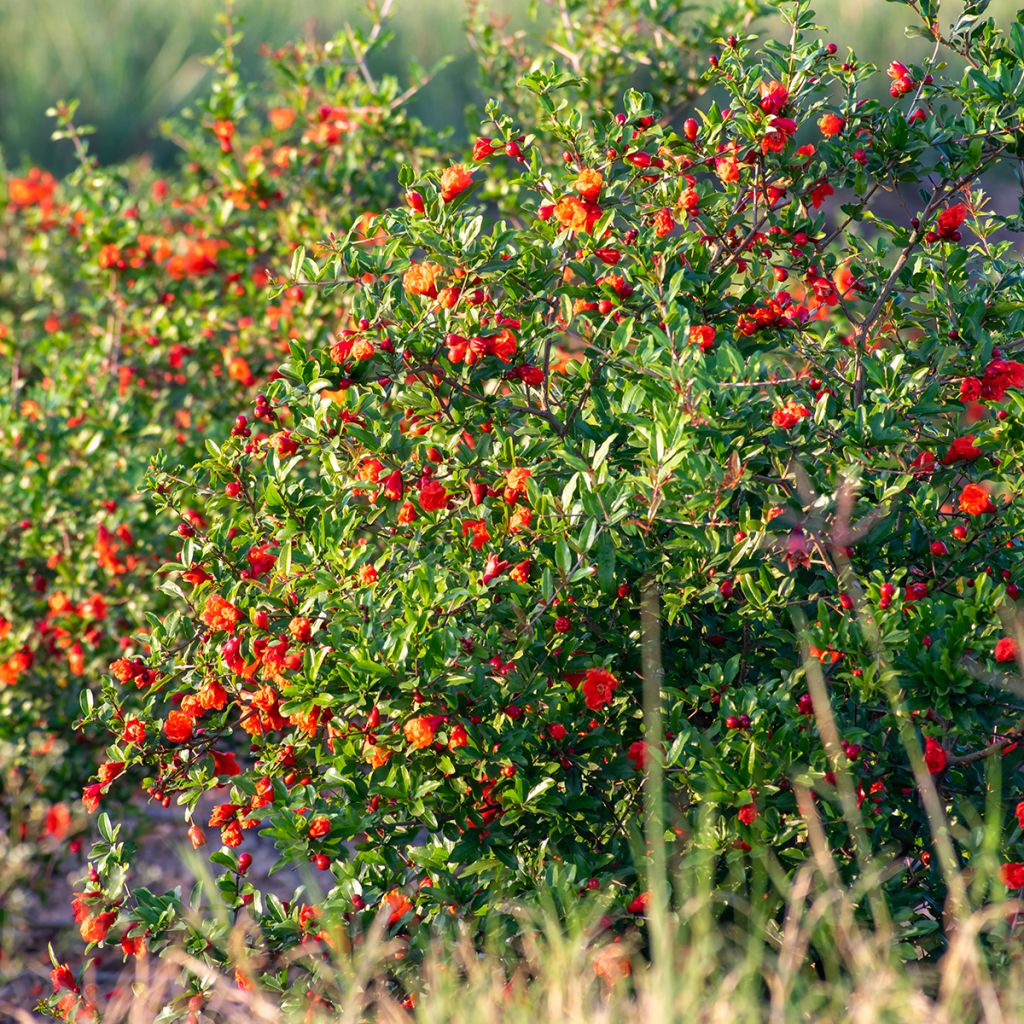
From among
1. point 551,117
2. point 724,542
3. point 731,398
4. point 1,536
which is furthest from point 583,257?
point 1,536

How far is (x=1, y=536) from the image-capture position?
3.60 metres

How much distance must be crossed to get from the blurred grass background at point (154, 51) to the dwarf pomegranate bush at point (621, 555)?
6602 millimetres

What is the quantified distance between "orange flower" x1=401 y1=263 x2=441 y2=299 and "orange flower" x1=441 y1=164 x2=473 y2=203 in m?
0.14

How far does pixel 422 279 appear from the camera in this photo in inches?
86.2

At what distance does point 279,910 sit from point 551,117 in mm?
1527

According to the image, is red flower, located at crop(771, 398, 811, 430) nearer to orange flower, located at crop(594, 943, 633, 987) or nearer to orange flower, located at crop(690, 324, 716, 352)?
orange flower, located at crop(690, 324, 716, 352)

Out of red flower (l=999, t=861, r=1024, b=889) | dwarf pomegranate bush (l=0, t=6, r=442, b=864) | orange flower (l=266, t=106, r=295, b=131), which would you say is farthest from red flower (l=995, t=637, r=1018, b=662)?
orange flower (l=266, t=106, r=295, b=131)

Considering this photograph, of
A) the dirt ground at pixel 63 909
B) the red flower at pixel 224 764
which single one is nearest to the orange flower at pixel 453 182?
the red flower at pixel 224 764

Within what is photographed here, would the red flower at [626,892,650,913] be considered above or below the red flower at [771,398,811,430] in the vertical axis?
below

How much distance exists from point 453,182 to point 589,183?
0.82ft

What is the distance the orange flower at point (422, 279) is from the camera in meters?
2.19

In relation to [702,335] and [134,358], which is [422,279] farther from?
[134,358]

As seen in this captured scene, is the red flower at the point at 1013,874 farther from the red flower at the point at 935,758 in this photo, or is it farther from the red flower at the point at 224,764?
the red flower at the point at 224,764

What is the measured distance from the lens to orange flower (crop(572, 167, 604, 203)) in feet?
7.26
